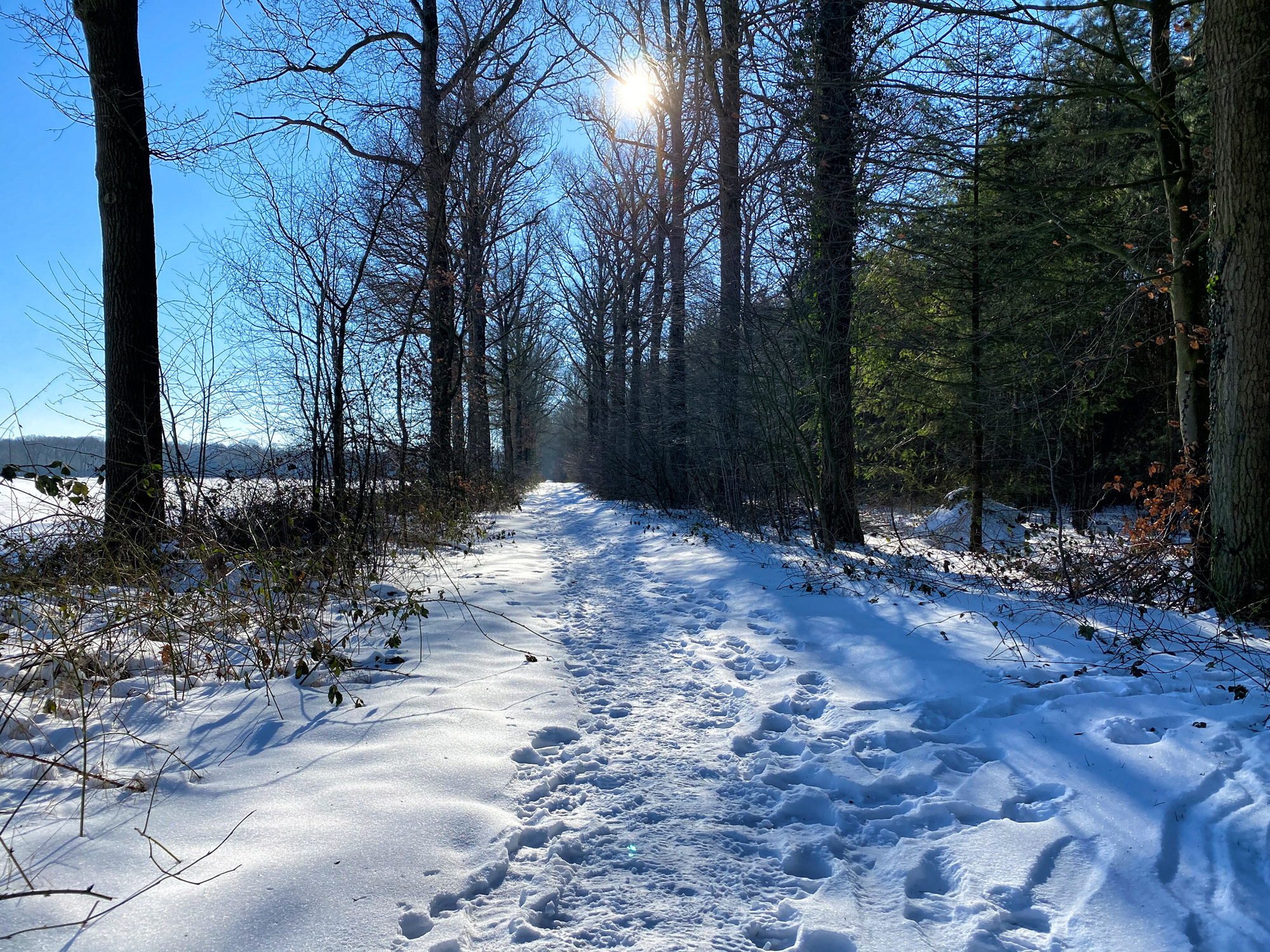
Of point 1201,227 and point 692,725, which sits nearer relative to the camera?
point 692,725

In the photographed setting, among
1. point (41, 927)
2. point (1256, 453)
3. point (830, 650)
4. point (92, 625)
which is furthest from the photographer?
point (1256, 453)

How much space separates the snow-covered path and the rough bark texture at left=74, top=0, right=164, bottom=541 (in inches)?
215

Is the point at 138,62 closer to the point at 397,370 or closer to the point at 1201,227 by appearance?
the point at 397,370

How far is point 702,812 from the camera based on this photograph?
2.46 m

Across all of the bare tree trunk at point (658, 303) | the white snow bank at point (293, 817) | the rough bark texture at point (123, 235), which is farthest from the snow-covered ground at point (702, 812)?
→ the bare tree trunk at point (658, 303)

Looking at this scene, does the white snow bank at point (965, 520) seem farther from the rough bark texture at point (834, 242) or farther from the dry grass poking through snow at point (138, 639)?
the dry grass poking through snow at point (138, 639)

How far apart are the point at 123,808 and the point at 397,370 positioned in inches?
204

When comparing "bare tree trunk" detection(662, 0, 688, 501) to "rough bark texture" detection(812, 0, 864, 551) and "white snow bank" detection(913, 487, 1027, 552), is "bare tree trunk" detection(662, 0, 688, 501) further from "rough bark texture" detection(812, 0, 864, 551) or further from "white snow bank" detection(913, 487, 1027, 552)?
"white snow bank" detection(913, 487, 1027, 552)

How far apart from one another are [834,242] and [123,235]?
777 cm

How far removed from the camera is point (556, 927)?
1.83 meters

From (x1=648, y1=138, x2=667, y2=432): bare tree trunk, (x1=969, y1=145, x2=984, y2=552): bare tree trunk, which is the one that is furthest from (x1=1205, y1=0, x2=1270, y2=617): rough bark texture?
(x1=648, y1=138, x2=667, y2=432): bare tree trunk

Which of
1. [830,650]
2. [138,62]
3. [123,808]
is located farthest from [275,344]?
[830,650]

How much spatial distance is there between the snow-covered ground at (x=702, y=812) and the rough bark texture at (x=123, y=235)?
15.0ft

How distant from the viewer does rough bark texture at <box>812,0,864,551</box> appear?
7.64m
